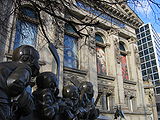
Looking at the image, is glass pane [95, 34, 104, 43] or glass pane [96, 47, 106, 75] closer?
glass pane [96, 47, 106, 75]

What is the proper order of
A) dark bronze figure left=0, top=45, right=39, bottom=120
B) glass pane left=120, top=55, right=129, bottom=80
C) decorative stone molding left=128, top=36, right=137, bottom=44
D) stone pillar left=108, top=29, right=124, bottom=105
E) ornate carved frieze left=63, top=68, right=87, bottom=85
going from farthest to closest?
decorative stone molding left=128, top=36, right=137, bottom=44 < glass pane left=120, top=55, right=129, bottom=80 < stone pillar left=108, top=29, right=124, bottom=105 < ornate carved frieze left=63, top=68, right=87, bottom=85 < dark bronze figure left=0, top=45, right=39, bottom=120

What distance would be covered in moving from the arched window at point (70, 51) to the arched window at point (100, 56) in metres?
2.74

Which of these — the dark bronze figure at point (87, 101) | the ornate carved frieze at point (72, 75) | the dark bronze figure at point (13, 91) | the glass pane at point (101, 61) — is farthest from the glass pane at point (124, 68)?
the dark bronze figure at point (13, 91)

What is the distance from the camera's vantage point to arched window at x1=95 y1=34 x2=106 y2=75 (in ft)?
57.5

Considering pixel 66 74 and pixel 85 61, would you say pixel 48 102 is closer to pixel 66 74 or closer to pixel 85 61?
pixel 66 74

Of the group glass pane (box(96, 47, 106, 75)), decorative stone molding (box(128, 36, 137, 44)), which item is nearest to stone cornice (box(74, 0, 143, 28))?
decorative stone molding (box(128, 36, 137, 44))

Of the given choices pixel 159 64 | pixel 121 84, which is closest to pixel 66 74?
pixel 121 84

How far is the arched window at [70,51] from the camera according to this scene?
15.3 m

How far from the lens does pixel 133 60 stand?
2070 cm

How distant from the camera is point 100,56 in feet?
60.0

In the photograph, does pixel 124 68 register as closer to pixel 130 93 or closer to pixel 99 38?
pixel 130 93

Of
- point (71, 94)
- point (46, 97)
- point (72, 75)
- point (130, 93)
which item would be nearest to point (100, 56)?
point (72, 75)

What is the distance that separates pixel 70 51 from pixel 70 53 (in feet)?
0.65

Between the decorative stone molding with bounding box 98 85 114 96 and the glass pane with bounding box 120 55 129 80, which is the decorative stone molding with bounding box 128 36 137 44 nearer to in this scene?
the glass pane with bounding box 120 55 129 80
